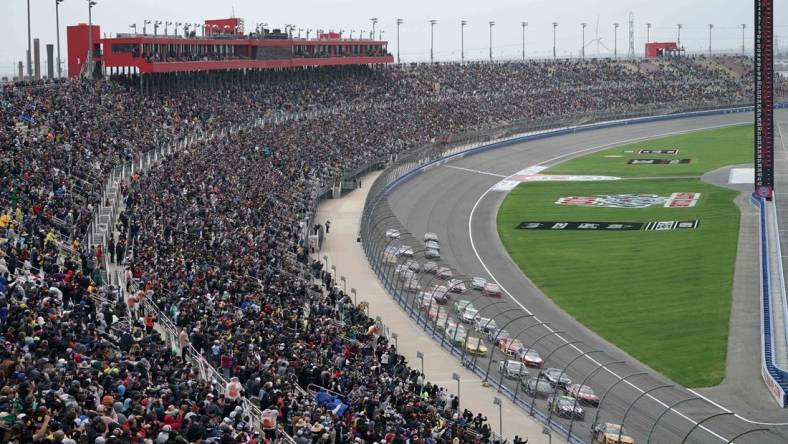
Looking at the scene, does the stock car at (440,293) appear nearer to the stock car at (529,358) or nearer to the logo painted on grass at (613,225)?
the stock car at (529,358)

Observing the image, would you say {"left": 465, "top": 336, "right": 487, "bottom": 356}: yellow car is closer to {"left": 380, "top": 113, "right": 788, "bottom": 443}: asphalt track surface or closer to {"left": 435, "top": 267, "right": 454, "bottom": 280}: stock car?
{"left": 380, "top": 113, "right": 788, "bottom": 443}: asphalt track surface

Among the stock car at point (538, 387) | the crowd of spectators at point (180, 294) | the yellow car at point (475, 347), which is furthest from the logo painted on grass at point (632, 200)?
the stock car at point (538, 387)

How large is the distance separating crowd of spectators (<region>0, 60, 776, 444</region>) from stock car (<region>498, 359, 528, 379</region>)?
120 inches

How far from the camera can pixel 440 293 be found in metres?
41.7

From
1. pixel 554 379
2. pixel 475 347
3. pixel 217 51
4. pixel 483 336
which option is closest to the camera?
pixel 554 379

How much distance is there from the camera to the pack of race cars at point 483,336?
105 feet

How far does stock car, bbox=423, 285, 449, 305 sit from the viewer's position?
4119 centimetres

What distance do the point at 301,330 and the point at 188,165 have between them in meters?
23.0

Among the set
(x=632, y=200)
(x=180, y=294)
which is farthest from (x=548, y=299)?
(x=632, y=200)

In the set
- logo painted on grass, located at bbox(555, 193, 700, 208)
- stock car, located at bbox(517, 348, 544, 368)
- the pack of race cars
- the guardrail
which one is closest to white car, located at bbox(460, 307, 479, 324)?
the pack of race cars

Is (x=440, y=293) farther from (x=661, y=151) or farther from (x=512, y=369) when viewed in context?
(x=661, y=151)

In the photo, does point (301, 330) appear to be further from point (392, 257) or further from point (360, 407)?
point (392, 257)

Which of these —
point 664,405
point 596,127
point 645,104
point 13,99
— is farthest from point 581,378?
point 645,104

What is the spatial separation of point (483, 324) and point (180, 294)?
11158 millimetres
